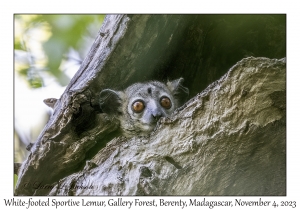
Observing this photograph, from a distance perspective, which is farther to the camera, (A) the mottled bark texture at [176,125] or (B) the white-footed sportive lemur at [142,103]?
(B) the white-footed sportive lemur at [142,103]

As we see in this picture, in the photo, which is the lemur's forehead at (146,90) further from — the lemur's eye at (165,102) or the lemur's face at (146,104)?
the lemur's eye at (165,102)

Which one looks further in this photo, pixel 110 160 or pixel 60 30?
pixel 60 30

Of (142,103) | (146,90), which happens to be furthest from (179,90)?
(142,103)

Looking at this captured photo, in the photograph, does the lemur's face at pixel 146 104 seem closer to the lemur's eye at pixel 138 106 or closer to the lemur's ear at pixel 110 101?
the lemur's eye at pixel 138 106

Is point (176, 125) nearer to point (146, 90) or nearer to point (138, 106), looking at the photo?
point (138, 106)

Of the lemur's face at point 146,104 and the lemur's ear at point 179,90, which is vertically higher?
the lemur's ear at point 179,90

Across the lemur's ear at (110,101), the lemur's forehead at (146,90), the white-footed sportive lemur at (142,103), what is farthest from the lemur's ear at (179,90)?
the lemur's ear at (110,101)
